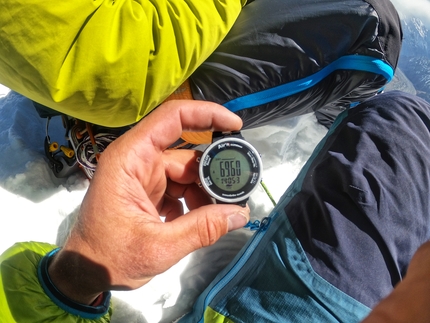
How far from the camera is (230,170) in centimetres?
66

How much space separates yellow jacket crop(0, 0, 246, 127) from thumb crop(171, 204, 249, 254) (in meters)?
0.22

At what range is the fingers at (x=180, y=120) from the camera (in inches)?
23.8

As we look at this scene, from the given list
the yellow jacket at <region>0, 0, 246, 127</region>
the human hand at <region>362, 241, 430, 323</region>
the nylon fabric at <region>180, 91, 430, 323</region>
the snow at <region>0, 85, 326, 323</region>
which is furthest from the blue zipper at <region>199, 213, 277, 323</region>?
the human hand at <region>362, 241, 430, 323</region>

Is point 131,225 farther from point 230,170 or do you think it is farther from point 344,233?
point 344,233

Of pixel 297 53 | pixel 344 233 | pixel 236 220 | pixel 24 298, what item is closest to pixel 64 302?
pixel 24 298

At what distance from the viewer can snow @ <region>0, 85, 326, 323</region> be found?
80 cm

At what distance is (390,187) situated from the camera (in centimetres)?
64

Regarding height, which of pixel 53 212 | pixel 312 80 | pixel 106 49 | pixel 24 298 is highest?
pixel 106 49

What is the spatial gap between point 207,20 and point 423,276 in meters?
0.53

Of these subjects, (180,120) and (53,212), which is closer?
(180,120)

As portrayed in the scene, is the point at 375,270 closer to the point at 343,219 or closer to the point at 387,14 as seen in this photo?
the point at 343,219

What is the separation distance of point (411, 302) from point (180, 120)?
0.44 metres

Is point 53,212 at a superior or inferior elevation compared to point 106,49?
inferior

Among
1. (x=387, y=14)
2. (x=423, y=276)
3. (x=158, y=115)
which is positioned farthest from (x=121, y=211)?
(x=387, y=14)
